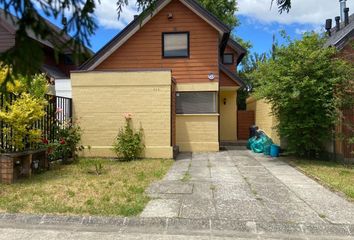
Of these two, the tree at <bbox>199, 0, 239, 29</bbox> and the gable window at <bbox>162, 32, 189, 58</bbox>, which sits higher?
the tree at <bbox>199, 0, 239, 29</bbox>

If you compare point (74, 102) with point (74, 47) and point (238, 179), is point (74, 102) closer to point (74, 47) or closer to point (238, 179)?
point (238, 179)

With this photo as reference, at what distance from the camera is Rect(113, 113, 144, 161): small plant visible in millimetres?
12795

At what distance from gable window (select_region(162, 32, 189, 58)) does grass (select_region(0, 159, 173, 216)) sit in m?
6.63

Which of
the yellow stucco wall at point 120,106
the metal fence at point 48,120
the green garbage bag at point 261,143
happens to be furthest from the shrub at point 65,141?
the green garbage bag at point 261,143

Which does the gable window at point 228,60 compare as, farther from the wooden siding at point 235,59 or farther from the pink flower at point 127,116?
the pink flower at point 127,116

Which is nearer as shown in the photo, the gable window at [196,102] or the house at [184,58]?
the house at [184,58]

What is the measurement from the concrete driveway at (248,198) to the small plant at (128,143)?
7.24 feet

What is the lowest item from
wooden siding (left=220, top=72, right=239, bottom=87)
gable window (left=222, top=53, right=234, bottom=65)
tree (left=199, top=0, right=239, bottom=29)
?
wooden siding (left=220, top=72, right=239, bottom=87)

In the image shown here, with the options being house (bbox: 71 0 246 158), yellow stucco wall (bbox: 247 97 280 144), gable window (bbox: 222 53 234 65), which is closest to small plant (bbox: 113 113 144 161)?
house (bbox: 71 0 246 158)

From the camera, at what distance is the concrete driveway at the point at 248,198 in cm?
600

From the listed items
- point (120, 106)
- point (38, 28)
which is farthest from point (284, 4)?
point (120, 106)

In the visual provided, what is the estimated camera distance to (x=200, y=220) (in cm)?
579

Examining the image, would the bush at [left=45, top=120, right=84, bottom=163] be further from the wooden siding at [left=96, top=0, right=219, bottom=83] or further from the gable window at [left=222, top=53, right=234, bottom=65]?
the gable window at [left=222, top=53, right=234, bottom=65]

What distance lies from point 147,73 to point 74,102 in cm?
273
